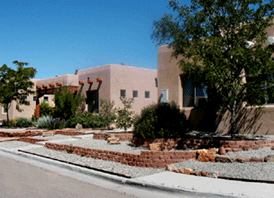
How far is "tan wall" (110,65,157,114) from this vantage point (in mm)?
22427

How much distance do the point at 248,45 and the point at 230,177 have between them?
536 centimetres

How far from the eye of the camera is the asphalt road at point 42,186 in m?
6.57

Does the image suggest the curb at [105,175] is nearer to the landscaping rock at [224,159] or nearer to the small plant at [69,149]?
the small plant at [69,149]

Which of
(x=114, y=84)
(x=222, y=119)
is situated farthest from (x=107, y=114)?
(x=222, y=119)

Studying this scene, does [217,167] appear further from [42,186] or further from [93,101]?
[93,101]

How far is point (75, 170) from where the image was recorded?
9.29m

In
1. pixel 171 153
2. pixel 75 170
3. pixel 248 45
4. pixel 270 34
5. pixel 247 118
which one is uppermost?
pixel 270 34

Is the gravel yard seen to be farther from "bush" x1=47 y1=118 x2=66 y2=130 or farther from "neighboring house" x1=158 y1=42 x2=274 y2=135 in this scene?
"bush" x1=47 y1=118 x2=66 y2=130

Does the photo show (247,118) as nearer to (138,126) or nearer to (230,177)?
(138,126)

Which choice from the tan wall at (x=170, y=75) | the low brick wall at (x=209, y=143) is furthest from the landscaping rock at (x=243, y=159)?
the tan wall at (x=170, y=75)

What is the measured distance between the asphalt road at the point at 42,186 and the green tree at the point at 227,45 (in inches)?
191

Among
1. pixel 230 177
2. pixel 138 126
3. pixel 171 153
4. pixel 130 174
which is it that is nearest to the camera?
pixel 230 177

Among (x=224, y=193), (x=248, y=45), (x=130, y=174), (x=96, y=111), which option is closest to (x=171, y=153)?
(x=130, y=174)

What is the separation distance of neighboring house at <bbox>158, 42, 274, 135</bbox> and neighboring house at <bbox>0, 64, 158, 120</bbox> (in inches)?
255
